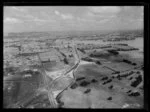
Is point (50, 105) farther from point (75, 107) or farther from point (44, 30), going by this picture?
point (44, 30)

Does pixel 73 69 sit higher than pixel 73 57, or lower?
lower

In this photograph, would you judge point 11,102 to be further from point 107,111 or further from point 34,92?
Result: point 107,111

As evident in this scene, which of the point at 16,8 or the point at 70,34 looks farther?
the point at 70,34
